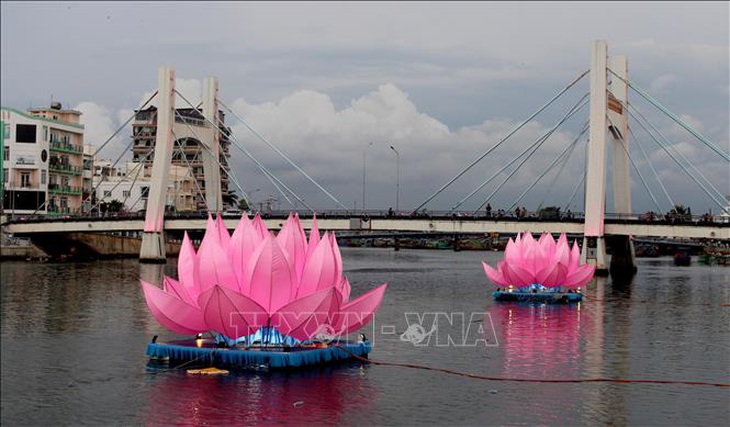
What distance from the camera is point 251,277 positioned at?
2572 cm

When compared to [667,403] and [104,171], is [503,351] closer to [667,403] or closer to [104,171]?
[667,403]

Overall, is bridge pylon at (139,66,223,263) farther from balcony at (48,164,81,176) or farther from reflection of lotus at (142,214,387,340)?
reflection of lotus at (142,214,387,340)

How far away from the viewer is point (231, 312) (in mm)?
25812

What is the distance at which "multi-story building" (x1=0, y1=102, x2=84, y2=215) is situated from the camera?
3521 inches

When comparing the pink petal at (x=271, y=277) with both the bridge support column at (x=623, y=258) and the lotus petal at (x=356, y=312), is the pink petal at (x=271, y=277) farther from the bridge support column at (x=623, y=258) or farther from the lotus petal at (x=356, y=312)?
the bridge support column at (x=623, y=258)

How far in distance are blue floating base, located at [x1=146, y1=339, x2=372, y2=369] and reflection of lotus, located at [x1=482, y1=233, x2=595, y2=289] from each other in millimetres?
21724

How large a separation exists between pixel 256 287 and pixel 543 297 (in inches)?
1096

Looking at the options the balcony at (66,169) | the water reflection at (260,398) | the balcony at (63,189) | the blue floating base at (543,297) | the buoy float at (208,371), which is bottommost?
the water reflection at (260,398)

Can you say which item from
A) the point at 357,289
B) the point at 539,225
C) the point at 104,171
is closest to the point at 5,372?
the point at 357,289

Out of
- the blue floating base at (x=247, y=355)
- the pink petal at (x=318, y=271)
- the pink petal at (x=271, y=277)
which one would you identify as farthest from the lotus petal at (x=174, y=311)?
the pink petal at (x=318, y=271)

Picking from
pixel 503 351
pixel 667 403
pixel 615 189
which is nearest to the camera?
pixel 667 403

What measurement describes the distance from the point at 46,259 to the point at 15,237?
15.5 ft

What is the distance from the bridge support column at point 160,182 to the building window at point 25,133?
12016 mm

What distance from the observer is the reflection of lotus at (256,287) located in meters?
25.6
